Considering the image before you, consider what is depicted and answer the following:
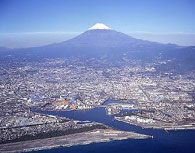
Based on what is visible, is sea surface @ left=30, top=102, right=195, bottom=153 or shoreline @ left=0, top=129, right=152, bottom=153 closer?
sea surface @ left=30, top=102, right=195, bottom=153

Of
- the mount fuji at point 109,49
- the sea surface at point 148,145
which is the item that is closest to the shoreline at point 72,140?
the sea surface at point 148,145

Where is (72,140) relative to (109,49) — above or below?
below

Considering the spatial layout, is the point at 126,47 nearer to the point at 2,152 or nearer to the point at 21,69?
the point at 21,69

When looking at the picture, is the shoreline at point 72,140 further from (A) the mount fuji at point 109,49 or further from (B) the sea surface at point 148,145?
(A) the mount fuji at point 109,49

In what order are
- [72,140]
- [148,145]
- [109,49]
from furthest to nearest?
[109,49] → [72,140] → [148,145]

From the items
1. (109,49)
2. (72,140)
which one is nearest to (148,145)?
(72,140)

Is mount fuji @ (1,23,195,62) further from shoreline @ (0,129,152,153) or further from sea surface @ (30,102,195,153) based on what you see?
shoreline @ (0,129,152,153)

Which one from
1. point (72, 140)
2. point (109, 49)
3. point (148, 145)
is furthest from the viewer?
point (109, 49)

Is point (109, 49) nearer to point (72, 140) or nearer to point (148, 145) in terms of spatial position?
point (72, 140)

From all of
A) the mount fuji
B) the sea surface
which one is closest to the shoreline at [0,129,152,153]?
the sea surface
